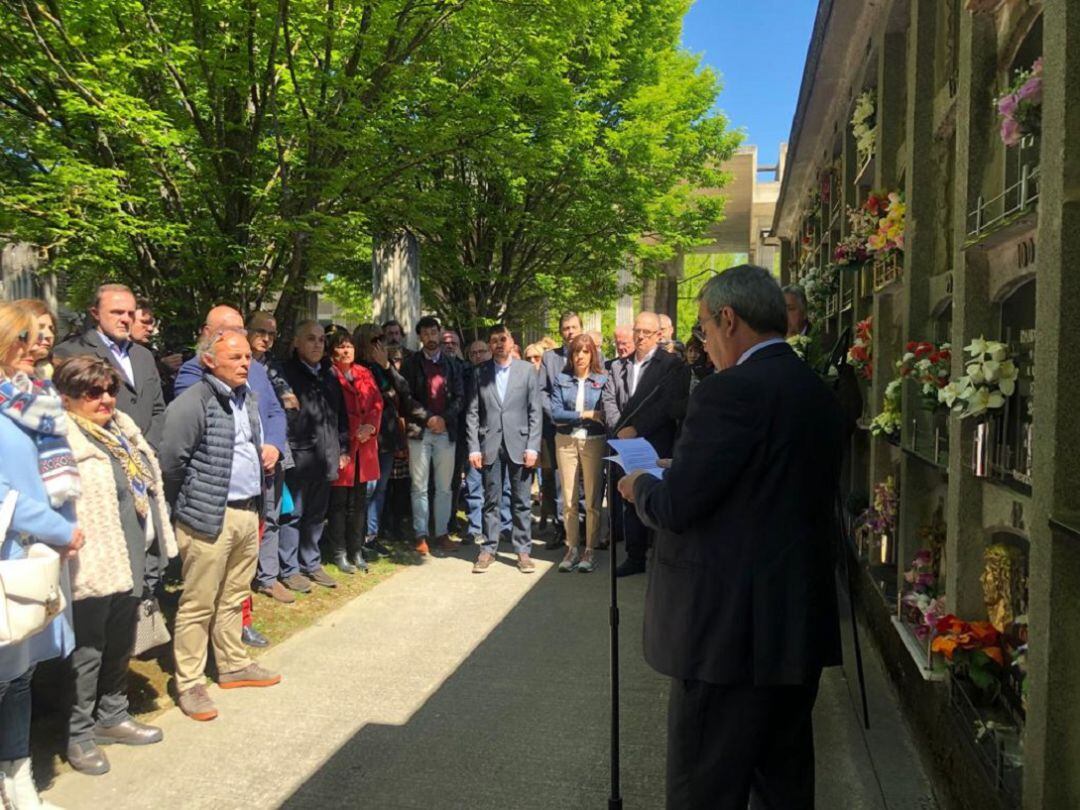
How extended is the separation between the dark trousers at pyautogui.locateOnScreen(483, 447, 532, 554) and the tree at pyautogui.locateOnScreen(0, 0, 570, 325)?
257cm

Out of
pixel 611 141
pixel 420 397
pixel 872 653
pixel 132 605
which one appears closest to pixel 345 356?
pixel 420 397

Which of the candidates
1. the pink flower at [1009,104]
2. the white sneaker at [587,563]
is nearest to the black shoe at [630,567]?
the white sneaker at [587,563]

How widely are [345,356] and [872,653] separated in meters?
4.51

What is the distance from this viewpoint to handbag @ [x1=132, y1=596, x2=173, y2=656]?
4125 mm

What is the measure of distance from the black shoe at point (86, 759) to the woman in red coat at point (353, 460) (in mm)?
3313

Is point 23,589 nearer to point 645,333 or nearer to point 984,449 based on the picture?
point 984,449

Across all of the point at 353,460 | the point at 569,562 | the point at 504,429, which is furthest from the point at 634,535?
the point at 353,460

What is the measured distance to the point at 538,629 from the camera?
5707mm

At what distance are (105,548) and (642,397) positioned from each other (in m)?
3.87

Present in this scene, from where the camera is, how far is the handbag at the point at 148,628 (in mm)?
4125

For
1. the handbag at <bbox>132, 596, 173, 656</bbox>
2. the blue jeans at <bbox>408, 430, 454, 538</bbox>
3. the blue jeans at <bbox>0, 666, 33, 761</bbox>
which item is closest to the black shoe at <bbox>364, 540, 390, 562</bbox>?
the blue jeans at <bbox>408, 430, 454, 538</bbox>

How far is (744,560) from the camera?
2381 millimetres

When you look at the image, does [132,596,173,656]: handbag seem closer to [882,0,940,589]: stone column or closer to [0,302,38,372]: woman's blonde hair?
[0,302,38,372]: woman's blonde hair

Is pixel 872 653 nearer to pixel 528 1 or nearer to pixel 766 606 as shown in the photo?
pixel 766 606
